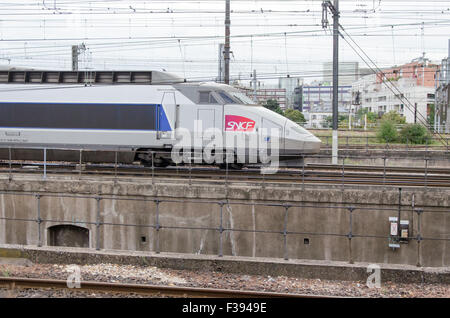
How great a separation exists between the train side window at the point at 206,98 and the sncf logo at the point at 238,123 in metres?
0.76

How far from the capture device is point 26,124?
19031mm

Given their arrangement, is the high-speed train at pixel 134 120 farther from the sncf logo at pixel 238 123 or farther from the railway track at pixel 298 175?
the railway track at pixel 298 175

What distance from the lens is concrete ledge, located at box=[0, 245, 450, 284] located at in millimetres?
10070

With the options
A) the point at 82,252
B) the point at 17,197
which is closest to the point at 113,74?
the point at 17,197

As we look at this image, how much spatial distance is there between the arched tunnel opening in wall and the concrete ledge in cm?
295

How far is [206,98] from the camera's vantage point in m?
17.5

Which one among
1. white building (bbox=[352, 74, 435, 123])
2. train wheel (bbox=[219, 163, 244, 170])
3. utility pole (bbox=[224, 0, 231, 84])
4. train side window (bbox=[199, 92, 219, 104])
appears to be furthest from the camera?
white building (bbox=[352, 74, 435, 123])

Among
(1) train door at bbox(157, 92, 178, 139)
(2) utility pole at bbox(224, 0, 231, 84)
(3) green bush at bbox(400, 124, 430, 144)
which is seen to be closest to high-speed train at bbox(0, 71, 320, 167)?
(1) train door at bbox(157, 92, 178, 139)

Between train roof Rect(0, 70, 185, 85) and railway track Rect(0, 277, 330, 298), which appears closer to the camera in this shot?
railway track Rect(0, 277, 330, 298)

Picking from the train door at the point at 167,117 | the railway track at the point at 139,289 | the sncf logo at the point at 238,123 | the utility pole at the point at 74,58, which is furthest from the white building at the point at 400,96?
the railway track at the point at 139,289

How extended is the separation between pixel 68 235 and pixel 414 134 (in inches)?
1123

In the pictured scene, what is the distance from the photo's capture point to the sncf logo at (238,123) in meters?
17.0

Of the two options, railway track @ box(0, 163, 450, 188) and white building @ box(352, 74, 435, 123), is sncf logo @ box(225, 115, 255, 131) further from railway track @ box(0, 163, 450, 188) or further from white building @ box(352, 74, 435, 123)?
white building @ box(352, 74, 435, 123)
